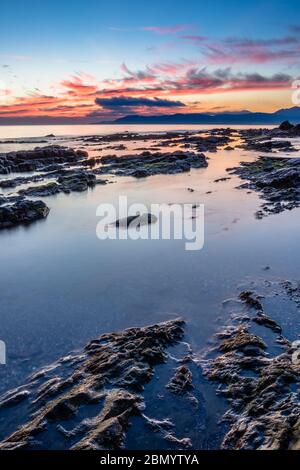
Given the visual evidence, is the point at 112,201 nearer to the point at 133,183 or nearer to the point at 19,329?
the point at 133,183

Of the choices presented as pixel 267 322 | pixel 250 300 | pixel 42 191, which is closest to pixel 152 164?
pixel 42 191

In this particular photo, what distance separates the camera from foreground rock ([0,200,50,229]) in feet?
72.6

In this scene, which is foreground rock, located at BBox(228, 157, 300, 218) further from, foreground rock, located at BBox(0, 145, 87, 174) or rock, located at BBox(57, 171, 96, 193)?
foreground rock, located at BBox(0, 145, 87, 174)

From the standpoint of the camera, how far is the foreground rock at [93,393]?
632 cm

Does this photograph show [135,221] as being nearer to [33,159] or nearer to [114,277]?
[114,277]

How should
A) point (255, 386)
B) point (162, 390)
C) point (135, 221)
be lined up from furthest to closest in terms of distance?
point (135, 221) → point (162, 390) → point (255, 386)

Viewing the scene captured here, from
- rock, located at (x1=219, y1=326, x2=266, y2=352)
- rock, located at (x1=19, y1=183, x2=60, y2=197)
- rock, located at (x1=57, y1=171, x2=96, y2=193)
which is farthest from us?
rock, located at (x1=57, y1=171, x2=96, y2=193)

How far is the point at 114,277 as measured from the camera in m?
13.8

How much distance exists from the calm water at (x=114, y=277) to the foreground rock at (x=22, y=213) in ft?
3.02

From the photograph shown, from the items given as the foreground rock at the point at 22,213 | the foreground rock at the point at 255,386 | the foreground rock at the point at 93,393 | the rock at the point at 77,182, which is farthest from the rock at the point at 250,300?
the rock at the point at 77,182

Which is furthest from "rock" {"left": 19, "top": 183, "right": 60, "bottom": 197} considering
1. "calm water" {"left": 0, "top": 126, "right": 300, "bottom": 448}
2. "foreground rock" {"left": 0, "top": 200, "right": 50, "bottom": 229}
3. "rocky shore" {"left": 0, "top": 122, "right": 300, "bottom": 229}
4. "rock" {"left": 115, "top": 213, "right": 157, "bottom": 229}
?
"rock" {"left": 115, "top": 213, "right": 157, "bottom": 229}

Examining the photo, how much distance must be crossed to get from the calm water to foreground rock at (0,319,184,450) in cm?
65

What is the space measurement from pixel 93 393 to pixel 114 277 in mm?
6697

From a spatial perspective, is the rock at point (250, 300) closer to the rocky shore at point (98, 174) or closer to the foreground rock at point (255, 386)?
the foreground rock at point (255, 386)
